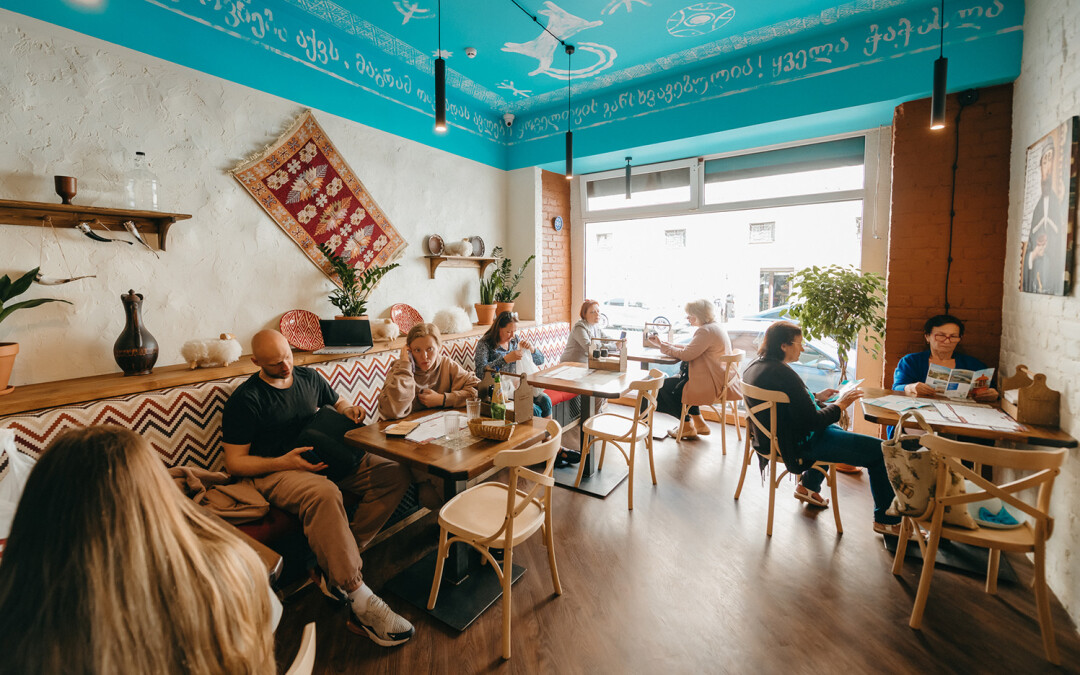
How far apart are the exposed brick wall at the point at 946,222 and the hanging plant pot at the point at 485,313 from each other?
11.6 feet

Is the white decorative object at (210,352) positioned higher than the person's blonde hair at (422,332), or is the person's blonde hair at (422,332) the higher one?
the person's blonde hair at (422,332)

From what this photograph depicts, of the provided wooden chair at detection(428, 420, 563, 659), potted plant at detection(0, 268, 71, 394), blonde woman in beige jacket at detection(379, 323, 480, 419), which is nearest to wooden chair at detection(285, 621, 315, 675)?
wooden chair at detection(428, 420, 563, 659)

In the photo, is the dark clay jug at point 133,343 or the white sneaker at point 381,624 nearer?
the white sneaker at point 381,624

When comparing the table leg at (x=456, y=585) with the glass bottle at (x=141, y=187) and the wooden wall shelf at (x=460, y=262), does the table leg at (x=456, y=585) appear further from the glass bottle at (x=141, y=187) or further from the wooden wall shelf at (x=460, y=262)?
the wooden wall shelf at (x=460, y=262)

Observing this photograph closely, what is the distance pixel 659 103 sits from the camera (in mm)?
4555

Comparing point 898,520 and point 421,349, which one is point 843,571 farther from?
point 421,349

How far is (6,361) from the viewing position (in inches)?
84.2

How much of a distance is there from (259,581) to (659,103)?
4870 mm

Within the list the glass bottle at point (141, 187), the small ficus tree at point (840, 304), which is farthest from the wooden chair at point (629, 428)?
the glass bottle at point (141, 187)

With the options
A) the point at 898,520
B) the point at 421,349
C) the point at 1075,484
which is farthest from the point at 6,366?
the point at 1075,484

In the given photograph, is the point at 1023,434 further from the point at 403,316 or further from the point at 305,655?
the point at 403,316

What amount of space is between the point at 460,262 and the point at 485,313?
607 mm

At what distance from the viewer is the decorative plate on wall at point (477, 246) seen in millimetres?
5098

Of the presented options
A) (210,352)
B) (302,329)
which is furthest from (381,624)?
(302,329)
